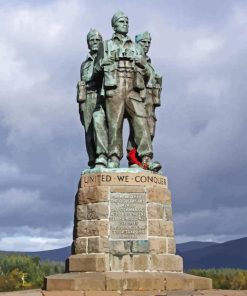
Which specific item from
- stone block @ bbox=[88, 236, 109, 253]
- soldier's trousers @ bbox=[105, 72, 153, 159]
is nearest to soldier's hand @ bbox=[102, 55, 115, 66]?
soldier's trousers @ bbox=[105, 72, 153, 159]

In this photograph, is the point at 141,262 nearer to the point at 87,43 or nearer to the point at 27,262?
the point at 87,43

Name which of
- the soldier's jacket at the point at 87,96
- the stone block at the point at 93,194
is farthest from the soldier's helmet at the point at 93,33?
the stone block at the point at 93,194

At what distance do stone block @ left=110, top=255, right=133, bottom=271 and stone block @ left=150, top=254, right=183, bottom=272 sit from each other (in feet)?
1.74

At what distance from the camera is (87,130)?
1529 cm

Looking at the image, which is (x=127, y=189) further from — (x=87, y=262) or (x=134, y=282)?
(x=134, y=282)

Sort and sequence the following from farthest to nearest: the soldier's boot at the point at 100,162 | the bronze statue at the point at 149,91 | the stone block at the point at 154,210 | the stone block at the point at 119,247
→ the bronze statue at the point at 149,91, the soldier's boot at the point at 100,162, the stone block at the point at 154,210, the stone block at the point at 119,247

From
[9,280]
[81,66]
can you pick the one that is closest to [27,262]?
[9,280]

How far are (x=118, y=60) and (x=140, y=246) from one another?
4634mm

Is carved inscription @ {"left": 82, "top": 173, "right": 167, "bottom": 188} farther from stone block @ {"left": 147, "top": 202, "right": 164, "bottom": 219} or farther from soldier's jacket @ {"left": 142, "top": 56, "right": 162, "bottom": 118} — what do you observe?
soldier's jacket @ {"left": 142, "top": 56, "right": 162, "bottom": 118}

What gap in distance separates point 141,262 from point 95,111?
4117mm

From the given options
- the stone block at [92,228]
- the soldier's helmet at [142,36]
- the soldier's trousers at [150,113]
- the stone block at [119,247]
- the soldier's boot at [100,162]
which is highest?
the soldier's helmet at [142,36]

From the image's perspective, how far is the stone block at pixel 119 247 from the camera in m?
13.0

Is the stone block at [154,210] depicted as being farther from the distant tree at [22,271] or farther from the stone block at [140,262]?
the distant tree at [22,271]

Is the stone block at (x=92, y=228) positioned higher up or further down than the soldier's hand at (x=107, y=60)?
further down
